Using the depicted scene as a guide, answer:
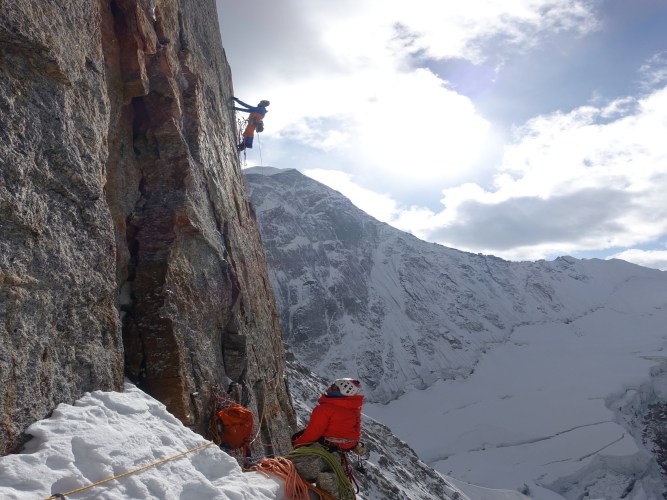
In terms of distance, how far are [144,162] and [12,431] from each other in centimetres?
647

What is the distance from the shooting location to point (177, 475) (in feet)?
16.7

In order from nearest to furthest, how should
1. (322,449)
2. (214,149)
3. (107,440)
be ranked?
(107,440), (322,449), (214,149)

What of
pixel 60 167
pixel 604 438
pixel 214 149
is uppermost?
pixel 214 149

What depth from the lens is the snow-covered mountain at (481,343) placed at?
7856 centimetres

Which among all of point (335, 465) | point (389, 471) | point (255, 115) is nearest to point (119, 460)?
point (335, 465)

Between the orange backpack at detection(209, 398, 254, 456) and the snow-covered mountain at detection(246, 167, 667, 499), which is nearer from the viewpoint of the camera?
the orange backpack at detection(209, 398, 254, 456)

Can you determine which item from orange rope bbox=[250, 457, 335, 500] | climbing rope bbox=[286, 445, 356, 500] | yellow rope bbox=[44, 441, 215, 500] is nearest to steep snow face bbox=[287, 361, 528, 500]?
climbing rope bbox=[286, 445, 356, 500]

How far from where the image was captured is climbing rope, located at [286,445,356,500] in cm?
677

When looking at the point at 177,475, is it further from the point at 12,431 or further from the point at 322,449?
the point at 322,449

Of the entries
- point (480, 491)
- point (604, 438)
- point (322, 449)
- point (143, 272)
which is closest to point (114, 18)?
point (143, 272)

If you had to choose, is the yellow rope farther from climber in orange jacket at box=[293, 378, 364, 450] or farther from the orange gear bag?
the orange gear bag

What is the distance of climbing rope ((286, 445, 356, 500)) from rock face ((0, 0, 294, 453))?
222cm

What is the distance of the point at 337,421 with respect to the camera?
23.9 ft

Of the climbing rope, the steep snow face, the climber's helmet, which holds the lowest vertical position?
the steep snow face
